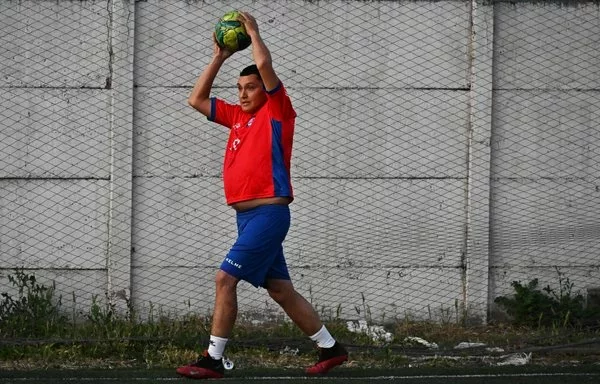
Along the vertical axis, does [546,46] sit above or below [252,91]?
above

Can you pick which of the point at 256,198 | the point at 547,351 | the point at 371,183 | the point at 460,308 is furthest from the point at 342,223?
the point at 256,198

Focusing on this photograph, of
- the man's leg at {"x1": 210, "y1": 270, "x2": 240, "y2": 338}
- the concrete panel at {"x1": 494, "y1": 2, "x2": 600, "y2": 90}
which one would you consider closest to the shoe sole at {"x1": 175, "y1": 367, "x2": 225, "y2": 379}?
the man's leg at {"x1": 210, "y1": 270, "x2": 240, "y2": 338}

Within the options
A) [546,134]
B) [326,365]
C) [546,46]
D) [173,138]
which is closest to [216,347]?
[326,365]

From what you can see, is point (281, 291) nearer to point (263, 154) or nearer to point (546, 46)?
point (263, 154)

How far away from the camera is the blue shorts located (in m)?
7.04

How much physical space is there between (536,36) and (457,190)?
1409mm

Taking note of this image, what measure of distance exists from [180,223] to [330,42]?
1.86m

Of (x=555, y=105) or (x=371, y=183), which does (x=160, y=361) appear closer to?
(x=371, y=183)

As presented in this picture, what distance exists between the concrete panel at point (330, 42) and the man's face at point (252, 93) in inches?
83.3

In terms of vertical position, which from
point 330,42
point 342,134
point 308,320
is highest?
point 330,42

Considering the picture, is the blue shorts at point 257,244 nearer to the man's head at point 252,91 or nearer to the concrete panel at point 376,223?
the man's head at point 252,91

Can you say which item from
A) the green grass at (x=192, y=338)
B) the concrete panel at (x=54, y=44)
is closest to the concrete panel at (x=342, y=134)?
the concrete panel at (x=54, y=44)

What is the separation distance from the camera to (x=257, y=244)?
7.04 meters

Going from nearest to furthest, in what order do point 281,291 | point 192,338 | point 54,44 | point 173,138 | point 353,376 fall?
point 281,291 < point 353,376 < point 192,338 < point 54,44 < point 173,138
